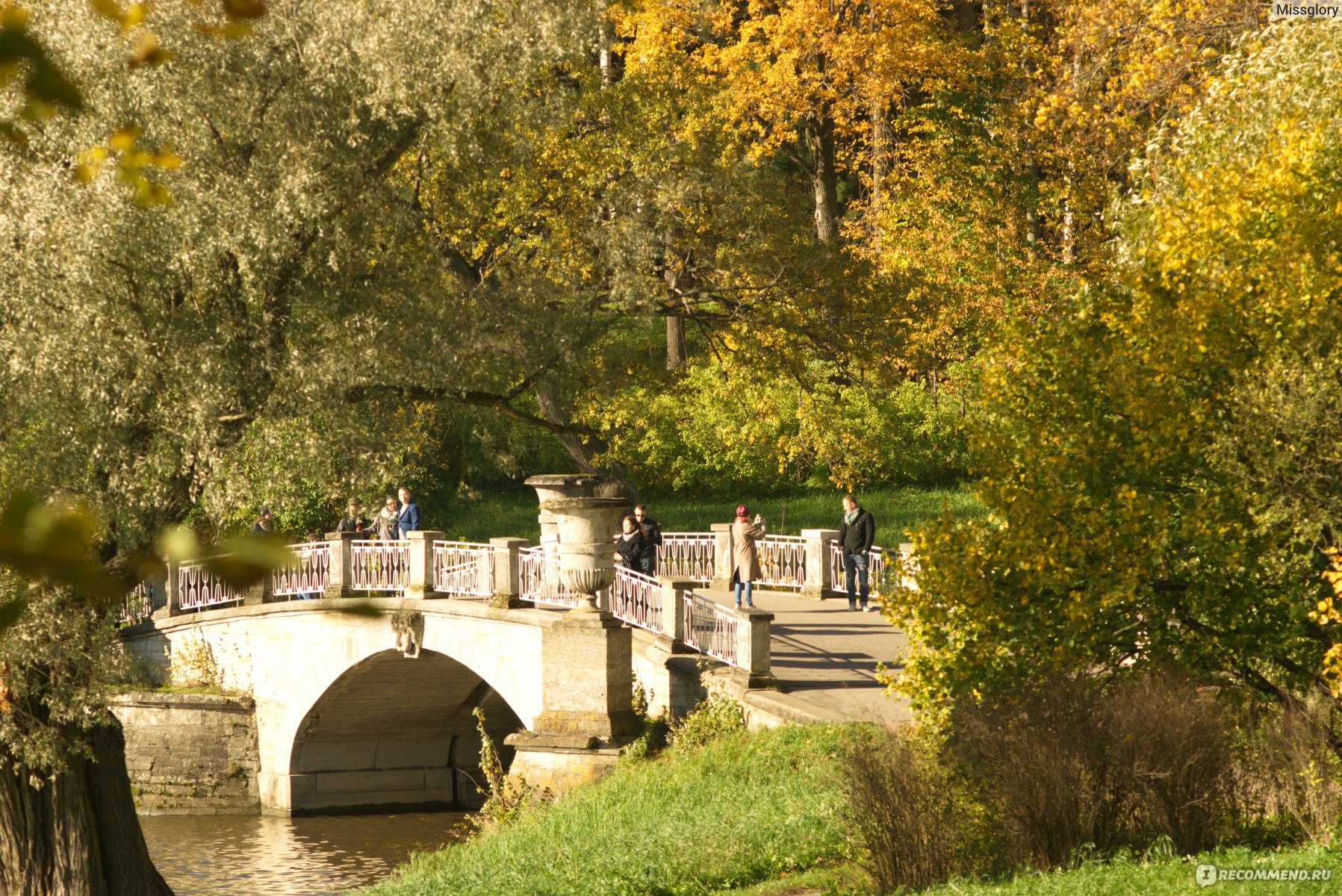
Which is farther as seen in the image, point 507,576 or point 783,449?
point 783,449

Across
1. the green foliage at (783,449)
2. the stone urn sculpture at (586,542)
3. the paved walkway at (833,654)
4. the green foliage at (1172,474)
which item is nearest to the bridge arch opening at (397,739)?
the paved walkway at (833,654)

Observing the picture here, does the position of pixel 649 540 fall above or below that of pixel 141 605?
above

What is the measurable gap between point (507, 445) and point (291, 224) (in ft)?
16.0

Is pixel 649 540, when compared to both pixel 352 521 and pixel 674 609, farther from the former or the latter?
pixel 352 521

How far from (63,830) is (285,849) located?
7354 millimetres

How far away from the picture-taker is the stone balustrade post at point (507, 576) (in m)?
17.9

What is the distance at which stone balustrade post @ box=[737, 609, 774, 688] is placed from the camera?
14.4 metres

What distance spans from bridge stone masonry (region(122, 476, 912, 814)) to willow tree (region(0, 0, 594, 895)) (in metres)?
4.87

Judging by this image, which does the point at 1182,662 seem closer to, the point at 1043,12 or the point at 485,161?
the point at 485,161

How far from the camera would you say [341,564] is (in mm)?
20562

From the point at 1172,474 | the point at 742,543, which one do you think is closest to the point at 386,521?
the point at 742,543

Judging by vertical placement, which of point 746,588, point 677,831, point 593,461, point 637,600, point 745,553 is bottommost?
point 677,831

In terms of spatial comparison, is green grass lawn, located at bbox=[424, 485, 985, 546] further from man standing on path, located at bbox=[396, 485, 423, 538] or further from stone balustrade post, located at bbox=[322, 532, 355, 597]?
man standing on path, located at bbox=[396, 485, 423, 538]

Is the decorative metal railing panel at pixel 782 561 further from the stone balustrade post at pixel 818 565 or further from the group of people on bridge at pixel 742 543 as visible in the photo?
the group of people on bridge at pixel 742 543
